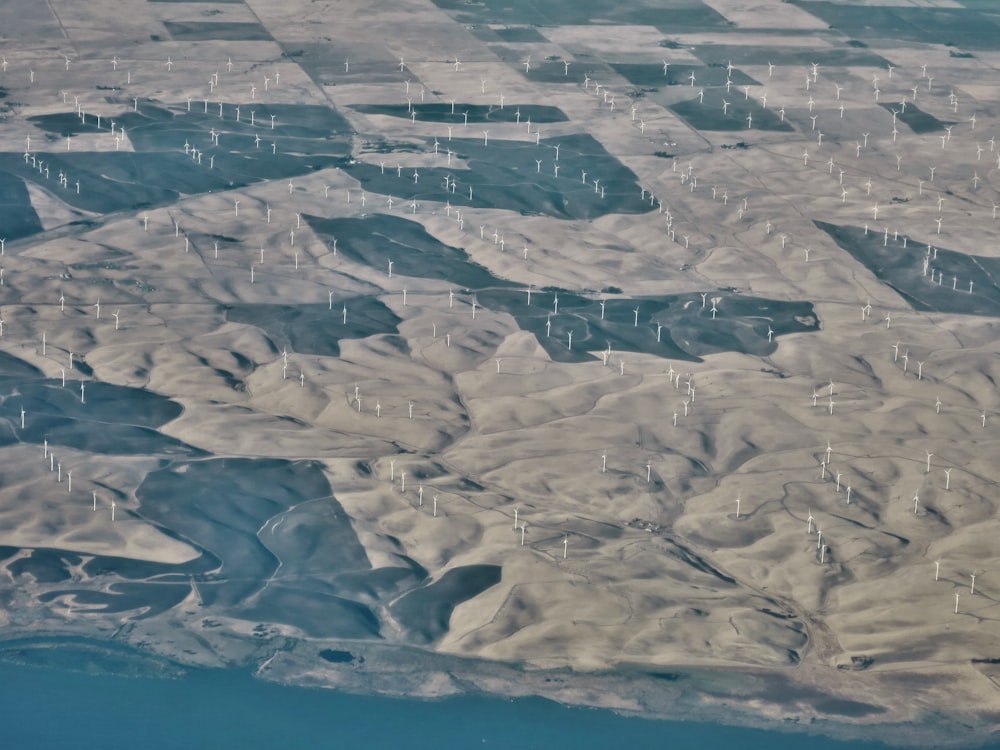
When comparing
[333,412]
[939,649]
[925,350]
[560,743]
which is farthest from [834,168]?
[560,743]

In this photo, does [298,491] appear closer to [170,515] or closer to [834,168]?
[170,515]

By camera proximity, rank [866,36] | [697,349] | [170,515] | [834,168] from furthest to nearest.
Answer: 1. [866,36]
2. [834,168]
3. [697,349]
4. [170,515]

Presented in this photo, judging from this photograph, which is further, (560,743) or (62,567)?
(62,567)

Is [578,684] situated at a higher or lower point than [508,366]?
lower

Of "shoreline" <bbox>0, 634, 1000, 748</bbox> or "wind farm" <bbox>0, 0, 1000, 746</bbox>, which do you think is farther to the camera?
"wind farm" <bbox>0, 0, 1000, 746</bbox>

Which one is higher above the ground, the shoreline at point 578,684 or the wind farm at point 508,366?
the wind farm at point 508,366

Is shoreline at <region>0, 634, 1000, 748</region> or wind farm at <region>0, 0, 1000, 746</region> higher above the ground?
wind farm at <region>0, 0, 1000, 746</region>

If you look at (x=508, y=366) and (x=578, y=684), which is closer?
(x=578, y=684)

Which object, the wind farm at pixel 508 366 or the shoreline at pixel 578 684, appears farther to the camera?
the wind farm at pixel 508 366
